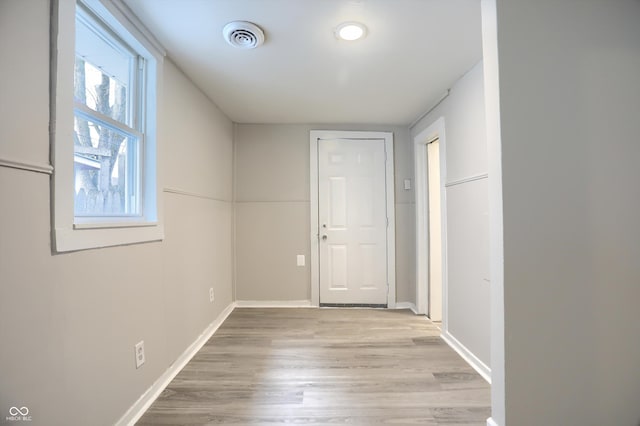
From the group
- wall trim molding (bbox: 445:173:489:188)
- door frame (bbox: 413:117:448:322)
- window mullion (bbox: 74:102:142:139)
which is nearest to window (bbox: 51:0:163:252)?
window mullion (bbox: 74:102:142:139)

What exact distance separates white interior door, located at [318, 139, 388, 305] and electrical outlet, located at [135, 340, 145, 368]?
76.5 inches

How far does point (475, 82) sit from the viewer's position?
1876 mm

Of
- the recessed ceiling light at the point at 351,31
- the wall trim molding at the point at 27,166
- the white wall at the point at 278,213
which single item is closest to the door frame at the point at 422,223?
the white wall at the point at 278,213

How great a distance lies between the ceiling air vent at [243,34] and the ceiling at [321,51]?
3cm

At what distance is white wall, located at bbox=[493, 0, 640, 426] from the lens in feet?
3.75

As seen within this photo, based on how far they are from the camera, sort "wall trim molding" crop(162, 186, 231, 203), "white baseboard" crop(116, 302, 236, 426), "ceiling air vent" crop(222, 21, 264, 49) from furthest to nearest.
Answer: "wall trim molding" crop(162, 186, 231, 203)
"ceiling air vent" crop(222, 21, 264, 49)
"white baseboard" crop(116, 302, 236, 426)

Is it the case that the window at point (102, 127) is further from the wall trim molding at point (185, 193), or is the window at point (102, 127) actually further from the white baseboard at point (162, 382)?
the white baseboard at point (162, 382)

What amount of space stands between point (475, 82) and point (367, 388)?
2204 millimetres

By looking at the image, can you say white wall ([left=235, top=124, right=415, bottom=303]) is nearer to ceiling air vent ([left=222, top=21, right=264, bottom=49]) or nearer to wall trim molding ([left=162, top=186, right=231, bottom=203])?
wall trim molding ([left=162, top=186, right=231, bottom=203])

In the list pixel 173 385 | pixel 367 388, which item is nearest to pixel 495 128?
pixel 367 388

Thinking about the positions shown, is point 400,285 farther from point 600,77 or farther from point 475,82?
point 600,77

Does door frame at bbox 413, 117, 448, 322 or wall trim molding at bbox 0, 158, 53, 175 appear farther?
door frame at bbox 413, 117, 448, 322

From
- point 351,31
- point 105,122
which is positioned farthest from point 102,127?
point 351,31

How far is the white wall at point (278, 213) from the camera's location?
10.3ft
